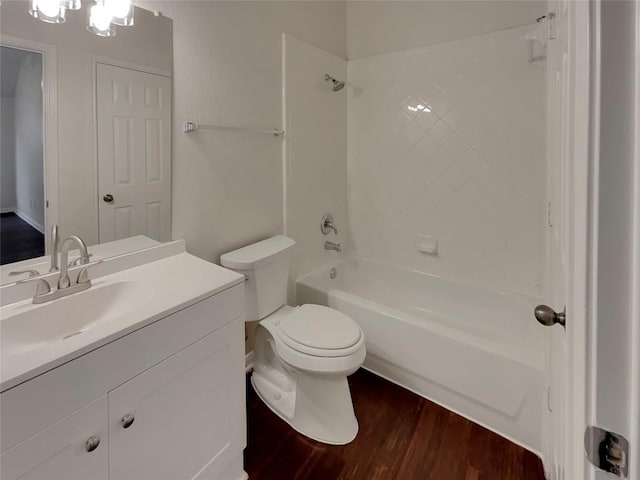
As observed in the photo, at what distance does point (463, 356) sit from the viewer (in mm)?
1701

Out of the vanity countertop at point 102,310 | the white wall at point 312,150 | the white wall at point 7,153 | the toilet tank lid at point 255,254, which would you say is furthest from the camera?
the white wall at point 312,150

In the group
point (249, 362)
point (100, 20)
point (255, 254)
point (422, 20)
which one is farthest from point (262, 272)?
point (422, 20)

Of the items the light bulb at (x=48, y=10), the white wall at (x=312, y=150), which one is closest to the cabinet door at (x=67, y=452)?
the light bulb at (x=48, y=10)

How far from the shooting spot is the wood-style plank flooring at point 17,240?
114cm

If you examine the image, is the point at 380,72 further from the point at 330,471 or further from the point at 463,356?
the point at 330,471

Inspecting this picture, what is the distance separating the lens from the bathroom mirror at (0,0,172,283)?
1135mm

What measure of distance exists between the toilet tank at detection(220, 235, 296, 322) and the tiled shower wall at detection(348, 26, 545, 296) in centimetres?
100

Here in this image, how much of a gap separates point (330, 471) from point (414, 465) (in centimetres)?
35

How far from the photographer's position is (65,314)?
3.66ft

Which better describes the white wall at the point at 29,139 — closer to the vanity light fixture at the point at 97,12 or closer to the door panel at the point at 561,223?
the vanity light fixture at the point at 97,12

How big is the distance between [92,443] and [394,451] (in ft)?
3.92

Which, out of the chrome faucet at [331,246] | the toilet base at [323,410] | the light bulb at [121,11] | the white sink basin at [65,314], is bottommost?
the toilet base at [323,410]

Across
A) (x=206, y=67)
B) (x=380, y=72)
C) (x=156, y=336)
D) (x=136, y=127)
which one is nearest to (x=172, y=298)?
(x=156, y=336)

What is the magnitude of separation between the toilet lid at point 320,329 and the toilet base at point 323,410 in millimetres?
168
